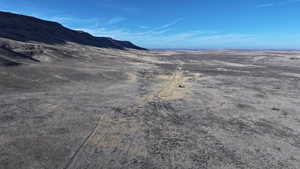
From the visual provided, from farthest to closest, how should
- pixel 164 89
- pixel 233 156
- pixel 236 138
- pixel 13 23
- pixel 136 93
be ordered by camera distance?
pixel 13 23, pixel 164 89, pixel 136 93, pixel 236 138, pixel 233 156

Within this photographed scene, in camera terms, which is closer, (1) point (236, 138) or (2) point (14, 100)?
(1) point (236, 138)

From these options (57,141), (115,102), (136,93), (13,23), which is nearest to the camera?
(57,141)

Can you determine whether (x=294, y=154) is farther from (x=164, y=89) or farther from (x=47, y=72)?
(x=47, y=72)

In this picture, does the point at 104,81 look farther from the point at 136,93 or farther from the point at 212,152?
the point at 212,152

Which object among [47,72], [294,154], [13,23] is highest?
[13,23]

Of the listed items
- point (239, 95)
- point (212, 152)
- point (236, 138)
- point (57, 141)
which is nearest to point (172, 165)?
point (212, 152)

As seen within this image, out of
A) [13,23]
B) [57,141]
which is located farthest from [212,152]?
[13,23]

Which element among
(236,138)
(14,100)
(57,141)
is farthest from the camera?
(14,100)

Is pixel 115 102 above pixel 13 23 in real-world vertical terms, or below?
below

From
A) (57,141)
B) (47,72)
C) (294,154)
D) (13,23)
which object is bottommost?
(294,154)
